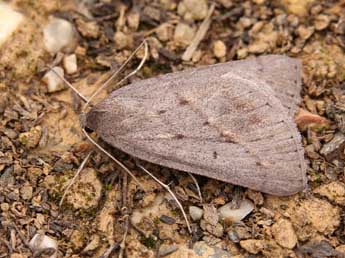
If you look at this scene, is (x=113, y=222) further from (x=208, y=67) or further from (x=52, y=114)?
(x=208, y=67)

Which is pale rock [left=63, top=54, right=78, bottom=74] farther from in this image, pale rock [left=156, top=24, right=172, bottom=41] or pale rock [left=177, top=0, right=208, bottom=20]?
pale rock [left=177, top=0, right=208, bottom=20]

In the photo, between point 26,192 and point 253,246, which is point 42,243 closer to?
point 26,192

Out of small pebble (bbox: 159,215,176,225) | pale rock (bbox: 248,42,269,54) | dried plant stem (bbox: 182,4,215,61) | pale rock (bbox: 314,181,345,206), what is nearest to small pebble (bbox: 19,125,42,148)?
small pebble (bbox: 159,215,176,225)

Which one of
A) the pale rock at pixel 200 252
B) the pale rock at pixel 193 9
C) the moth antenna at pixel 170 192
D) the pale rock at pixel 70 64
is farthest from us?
the pale rock at pixel 193 9

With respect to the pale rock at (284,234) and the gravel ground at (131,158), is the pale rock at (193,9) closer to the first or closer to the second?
the gravel ground at (131,158)

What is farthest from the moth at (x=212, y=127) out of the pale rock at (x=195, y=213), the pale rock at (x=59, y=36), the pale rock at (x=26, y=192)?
the pale rock at (x=59, y=36)
